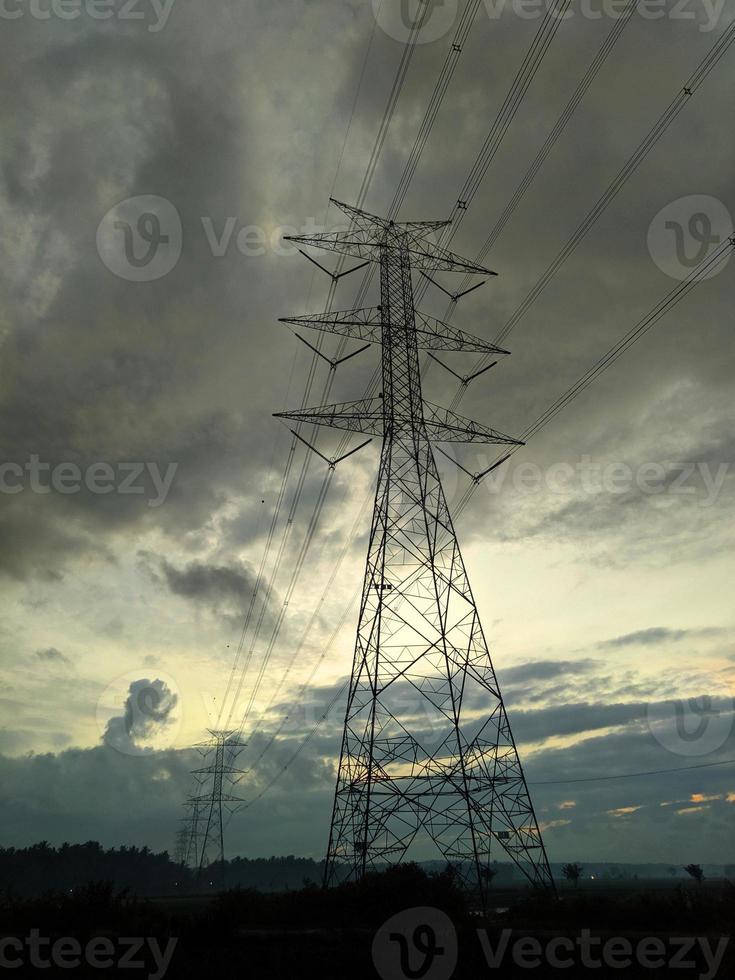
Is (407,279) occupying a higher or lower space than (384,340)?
higher

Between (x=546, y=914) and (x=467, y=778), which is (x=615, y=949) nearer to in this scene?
(x=546, y=914)

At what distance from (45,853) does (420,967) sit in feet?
570

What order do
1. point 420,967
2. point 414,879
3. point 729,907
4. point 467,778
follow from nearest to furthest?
1. point 420,967
2. point 729,907
3. point 414,879
4. point 467,778

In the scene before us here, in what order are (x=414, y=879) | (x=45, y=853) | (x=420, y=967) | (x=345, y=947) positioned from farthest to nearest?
1. (x=45, y=853)
2. (x=414, y=879)
3. (x=345, y=947)
4. (x=420, y=967)

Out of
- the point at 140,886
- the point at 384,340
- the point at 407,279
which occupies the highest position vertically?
the point at 407,279

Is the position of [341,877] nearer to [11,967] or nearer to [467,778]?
[467,778]

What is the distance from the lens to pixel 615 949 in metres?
15.1

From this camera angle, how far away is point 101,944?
16.2 metres

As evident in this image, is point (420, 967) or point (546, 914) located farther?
point (546, 914)

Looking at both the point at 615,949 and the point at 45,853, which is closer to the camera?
the point at 615,949

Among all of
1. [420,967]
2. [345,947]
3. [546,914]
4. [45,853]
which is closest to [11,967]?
[345,947]

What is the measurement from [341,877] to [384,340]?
71.4ft

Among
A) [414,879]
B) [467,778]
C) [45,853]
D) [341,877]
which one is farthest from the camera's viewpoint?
[45,853]

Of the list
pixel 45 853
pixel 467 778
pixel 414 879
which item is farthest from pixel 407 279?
pixel 45 853
